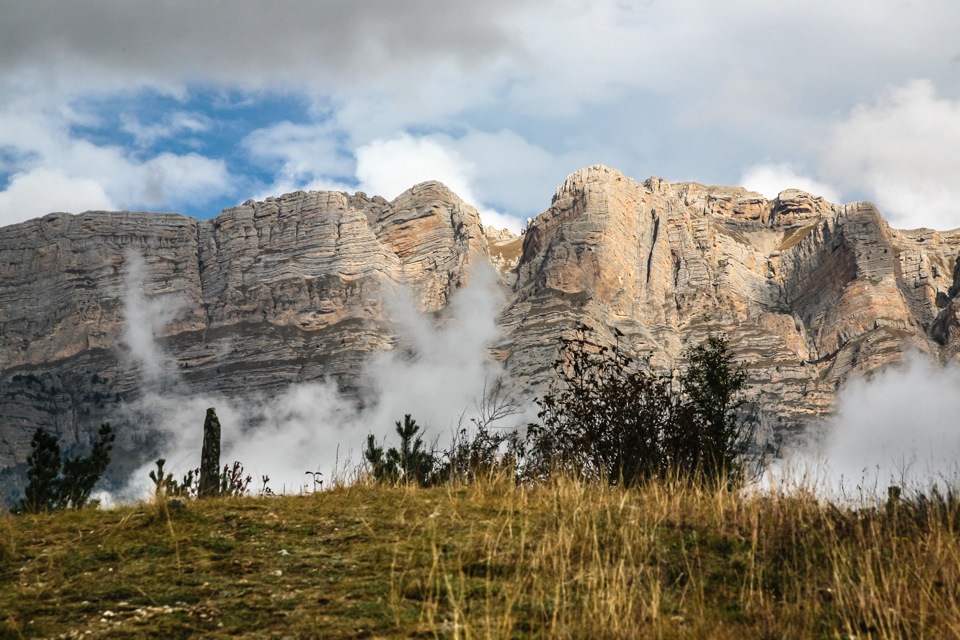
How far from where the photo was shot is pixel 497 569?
7480 mm

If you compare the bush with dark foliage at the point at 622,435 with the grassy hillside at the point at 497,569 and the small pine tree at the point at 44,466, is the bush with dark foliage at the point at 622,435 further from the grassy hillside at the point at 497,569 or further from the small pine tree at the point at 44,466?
the small pine tree at the point at 44,466

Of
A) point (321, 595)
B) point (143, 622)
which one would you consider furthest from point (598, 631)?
point (143, 622)

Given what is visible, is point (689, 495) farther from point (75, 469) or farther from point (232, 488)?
point (75, 469)

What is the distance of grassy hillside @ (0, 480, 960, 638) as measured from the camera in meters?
6.31

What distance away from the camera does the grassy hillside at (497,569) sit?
20.7ft

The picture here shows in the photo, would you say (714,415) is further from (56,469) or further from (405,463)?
(56,469)

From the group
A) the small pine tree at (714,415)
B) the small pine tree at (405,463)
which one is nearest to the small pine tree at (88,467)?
the small pine tree at (405,463)

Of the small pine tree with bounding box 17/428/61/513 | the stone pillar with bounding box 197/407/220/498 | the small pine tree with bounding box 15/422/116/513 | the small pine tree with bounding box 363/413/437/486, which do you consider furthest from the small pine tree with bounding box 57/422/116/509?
the stone pillar with bounding box 197/407/220/498

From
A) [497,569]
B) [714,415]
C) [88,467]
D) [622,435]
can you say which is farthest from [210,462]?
[88,467]

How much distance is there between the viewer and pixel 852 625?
637 cm

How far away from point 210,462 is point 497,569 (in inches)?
305

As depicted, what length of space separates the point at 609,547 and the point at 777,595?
1355 mm

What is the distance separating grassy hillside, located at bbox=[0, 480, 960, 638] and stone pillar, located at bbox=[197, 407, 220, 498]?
2.75 m

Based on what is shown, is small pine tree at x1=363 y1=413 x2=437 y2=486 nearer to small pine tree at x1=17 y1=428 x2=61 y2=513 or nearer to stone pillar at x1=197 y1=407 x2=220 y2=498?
stone pillar at x1=197 y1=407 x2=220 y2=498
